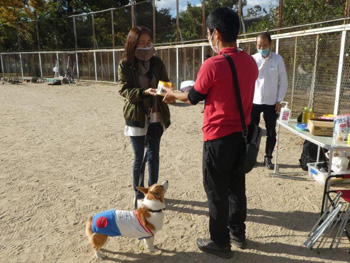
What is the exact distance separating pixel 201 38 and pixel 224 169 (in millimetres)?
12072

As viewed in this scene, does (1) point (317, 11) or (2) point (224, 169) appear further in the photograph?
(1) point (317, 11)

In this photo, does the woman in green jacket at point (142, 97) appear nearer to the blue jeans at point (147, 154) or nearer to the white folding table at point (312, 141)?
the blue jeans at point (147, 154)

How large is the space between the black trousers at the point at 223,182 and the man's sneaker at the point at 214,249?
46 mm

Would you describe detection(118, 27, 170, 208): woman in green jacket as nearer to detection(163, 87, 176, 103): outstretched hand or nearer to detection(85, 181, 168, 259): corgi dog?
detection(163, 87, 176, 103): outstretched hand

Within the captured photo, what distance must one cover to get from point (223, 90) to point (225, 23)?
0.49 meters

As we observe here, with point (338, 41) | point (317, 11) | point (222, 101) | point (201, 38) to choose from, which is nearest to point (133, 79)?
point (222, 101)

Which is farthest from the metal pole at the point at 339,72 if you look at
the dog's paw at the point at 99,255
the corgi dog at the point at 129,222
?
the dog's paw at the point at 99,255

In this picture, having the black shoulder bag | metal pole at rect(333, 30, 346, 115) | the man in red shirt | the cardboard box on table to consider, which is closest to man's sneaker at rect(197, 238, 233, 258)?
the man in red shirt

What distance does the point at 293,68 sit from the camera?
25.0 feet

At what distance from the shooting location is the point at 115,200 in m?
3.81

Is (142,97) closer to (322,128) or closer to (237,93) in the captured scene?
(237,93)

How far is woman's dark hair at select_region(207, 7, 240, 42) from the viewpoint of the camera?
2258 millimetres

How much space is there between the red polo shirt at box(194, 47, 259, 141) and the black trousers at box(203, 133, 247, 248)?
3.9 inches

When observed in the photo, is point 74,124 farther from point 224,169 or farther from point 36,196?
point 224,169
